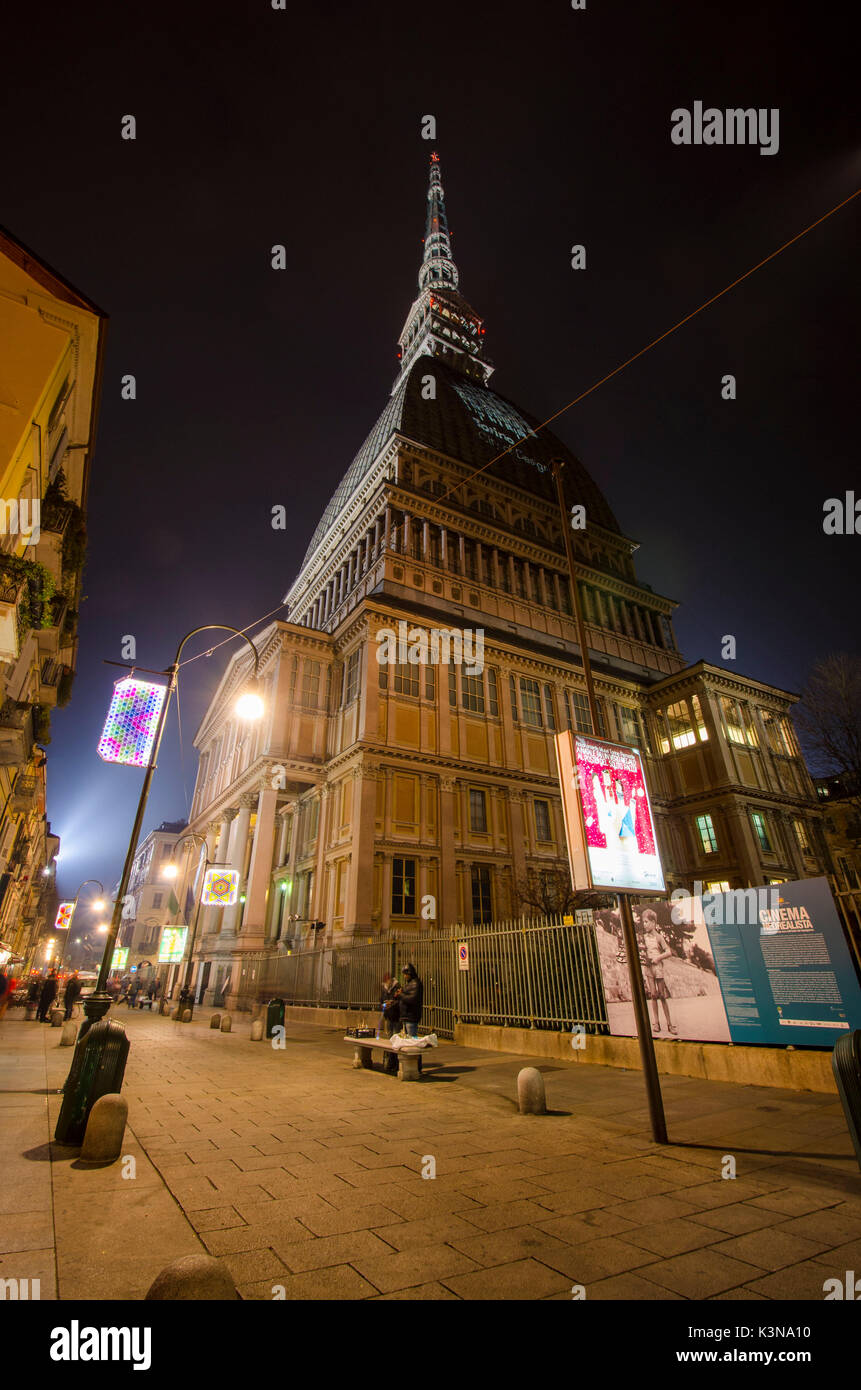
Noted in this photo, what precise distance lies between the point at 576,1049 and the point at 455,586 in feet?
92.8

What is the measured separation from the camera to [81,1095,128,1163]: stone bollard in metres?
5.24

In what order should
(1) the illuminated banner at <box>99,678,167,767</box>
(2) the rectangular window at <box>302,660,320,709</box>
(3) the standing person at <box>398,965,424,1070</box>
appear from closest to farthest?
(1) the illuminated banner at <box>99,678,167,767</box>, (3) the standing person at <box>398,965,424,1070</box>, (2) the rectangular window at <box>302,660,320,709</box>

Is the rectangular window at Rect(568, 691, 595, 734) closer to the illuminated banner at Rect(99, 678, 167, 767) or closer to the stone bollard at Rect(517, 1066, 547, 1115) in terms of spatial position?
the illuminated banner at Rect(99, 678, 167, 767)

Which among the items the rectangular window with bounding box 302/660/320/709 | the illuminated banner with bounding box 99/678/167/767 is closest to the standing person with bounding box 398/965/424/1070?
the illuminated banner with bounding box 99/678/167/767

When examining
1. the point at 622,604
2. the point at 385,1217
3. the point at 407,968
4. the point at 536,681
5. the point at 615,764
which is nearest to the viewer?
the point at 385,1217

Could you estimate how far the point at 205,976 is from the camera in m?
31.8

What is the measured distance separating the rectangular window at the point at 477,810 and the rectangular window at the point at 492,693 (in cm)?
462

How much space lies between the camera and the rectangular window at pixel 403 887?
2548 cm

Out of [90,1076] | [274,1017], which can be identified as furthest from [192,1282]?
[274,1017]

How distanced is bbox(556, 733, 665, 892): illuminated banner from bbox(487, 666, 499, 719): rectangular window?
78.4ft

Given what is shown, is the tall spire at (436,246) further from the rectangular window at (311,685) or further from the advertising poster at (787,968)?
the advertising poster at (787,968)

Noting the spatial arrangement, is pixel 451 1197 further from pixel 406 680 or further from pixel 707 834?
pixel 707 834
